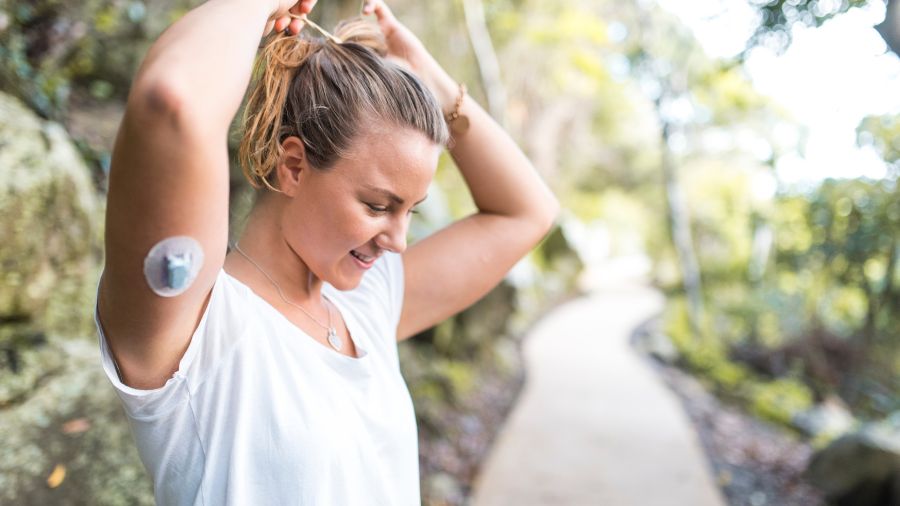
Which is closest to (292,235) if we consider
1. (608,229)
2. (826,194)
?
(826,194)

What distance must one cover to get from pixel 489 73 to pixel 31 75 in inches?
264

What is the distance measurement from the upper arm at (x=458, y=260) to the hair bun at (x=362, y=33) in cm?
41

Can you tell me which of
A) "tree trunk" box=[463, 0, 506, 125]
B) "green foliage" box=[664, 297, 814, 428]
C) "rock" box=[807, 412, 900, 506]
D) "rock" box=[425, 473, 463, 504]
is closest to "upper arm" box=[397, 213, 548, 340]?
"rock" box=[425, 473, 463, 504]

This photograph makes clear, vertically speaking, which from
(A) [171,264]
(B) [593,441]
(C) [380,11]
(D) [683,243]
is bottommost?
(B) [593,441]

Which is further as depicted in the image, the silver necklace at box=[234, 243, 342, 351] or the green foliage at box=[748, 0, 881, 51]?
the green foliage at box=[748, 0, 881, 51]

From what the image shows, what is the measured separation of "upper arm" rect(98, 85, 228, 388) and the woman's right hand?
0.97 ft

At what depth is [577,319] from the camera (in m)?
13.1

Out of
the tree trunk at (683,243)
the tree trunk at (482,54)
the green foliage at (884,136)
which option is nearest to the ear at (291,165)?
the green foliage at (884,136)

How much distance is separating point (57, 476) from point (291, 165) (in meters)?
1.37

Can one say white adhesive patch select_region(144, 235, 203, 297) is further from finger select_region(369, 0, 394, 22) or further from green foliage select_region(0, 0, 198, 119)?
green foliage select_region(0, 0, 198, 119)

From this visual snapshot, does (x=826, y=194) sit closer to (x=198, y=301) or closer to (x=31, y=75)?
(x=31, y=75)

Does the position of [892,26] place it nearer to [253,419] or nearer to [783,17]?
[783,17]

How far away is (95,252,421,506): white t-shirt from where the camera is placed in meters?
0.91

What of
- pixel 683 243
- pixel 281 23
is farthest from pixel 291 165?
pixel 683 243
